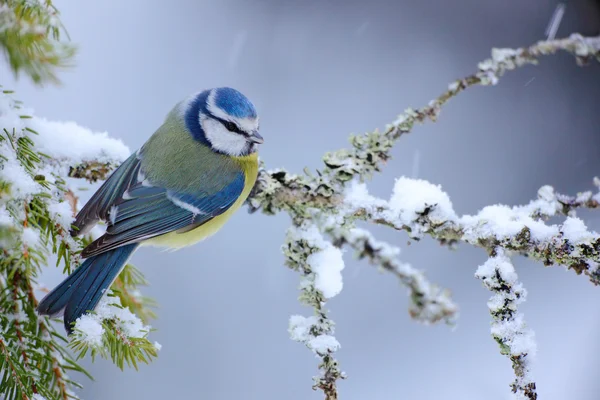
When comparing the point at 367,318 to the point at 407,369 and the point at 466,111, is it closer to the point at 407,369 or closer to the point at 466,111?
the point at 407,369

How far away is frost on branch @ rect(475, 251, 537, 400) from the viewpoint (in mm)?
863

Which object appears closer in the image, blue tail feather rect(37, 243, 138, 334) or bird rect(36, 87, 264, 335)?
blue tail feather rect(37, 243, 138, 334)

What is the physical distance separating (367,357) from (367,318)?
15 cm

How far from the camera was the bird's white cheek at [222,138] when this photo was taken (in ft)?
4.79

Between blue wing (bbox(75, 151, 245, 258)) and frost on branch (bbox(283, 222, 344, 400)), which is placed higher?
blue wing (bbox(75, 151, 245, 258))

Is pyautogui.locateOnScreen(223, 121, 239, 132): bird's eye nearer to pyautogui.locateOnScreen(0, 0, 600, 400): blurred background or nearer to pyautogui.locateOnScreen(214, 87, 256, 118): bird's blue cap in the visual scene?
pyautogui.locateOnScreen(214, 87, 256, 118): bird's blue cap

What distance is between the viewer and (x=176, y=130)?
1.50 meters

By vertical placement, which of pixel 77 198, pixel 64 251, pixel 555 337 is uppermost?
pixel 555 337

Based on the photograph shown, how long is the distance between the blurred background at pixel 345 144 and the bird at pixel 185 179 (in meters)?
0.75

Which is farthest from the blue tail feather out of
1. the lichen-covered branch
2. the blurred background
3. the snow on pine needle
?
the blurred background

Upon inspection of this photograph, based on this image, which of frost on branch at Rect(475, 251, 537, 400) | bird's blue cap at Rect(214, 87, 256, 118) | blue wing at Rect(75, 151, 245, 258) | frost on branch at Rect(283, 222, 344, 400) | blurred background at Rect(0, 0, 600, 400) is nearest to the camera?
frost on branch at Rect(475, 251, 537, 400)

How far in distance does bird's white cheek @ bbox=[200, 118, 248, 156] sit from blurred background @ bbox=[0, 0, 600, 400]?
738mm

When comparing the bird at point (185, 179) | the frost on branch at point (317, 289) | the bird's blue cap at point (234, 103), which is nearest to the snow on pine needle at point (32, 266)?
the bird at point (185, 179)

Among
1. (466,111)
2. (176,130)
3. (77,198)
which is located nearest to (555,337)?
(466,111)
